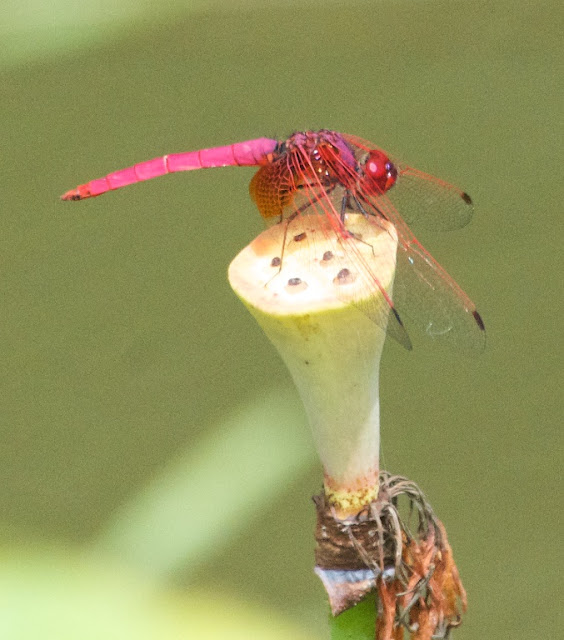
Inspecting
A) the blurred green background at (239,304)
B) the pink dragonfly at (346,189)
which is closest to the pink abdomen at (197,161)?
the pink dragonfly at (346,189)

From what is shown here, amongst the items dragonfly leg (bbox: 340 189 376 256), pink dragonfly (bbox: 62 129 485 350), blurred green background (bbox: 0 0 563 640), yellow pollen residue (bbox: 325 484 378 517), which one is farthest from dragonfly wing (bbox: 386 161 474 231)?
blurred green background (bbox: 0 0 563 640)

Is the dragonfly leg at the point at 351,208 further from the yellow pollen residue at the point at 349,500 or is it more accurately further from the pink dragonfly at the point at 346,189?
the yellow pollen residue at the point at 349,500

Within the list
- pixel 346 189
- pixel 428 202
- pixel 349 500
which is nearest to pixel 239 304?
pixel 428 202

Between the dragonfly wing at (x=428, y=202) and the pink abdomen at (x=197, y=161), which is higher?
the pink abdomen at (x=197, y=161)

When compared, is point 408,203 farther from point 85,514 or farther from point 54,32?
point 85,514

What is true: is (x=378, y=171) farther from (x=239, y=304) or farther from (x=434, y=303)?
(x=239, y=304)

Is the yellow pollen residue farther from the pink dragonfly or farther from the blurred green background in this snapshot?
the blurred green background

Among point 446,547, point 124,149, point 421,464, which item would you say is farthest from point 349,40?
point 446,547
